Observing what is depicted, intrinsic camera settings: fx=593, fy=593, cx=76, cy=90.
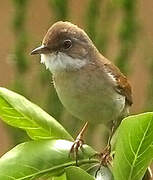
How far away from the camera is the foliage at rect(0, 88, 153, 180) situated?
3.29 ft

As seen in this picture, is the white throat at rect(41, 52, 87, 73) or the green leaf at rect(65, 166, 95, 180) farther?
the white throat at rect(41, 52, 87, 73)

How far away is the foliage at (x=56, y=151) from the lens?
1004 millimetres

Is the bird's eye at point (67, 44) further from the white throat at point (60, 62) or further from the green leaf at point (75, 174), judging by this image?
the green leaf at point (75, 174)

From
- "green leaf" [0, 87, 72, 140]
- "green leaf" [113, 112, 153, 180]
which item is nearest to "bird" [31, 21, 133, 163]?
"green leaf" [0, 87, 72, 140]

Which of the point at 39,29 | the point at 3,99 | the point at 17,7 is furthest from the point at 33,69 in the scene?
the point at 3,99

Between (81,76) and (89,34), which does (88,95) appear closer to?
(81,76)

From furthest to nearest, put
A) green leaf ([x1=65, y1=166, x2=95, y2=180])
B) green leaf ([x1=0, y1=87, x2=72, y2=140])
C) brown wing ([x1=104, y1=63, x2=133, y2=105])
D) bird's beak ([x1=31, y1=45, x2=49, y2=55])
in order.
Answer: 1. brown wing ([x1=104, y1=63, x2=133, y2=105])
2. bird's beak ([x1=31, y1=45, x2=49, y2=55])
3. green leaf ([x1=0, y1=87, x2=72, y2=140])
4. green leaf ([x1=65, y1=166, x2=95, y2=180])

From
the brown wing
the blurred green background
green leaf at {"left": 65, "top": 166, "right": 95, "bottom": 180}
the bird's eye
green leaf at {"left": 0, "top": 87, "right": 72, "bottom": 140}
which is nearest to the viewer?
green leaf at {"left": 65, "top": 166, "right": 95, "bottom": 180}

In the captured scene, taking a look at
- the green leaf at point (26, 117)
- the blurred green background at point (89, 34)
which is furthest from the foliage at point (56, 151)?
the blurred green background at point (89, 34)

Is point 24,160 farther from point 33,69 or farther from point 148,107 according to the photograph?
point 33,69

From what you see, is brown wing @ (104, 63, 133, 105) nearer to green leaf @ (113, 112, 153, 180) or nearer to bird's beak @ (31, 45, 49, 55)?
bird's beak @ (31, 45, 49, 55)

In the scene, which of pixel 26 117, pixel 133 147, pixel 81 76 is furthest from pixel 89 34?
pixel 133 147

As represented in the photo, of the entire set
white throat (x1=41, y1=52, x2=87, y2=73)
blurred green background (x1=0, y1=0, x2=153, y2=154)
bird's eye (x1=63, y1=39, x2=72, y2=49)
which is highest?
bird's eye (x1=63, y1=39, x2=72, y2=49)

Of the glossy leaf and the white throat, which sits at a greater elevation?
the white throat
